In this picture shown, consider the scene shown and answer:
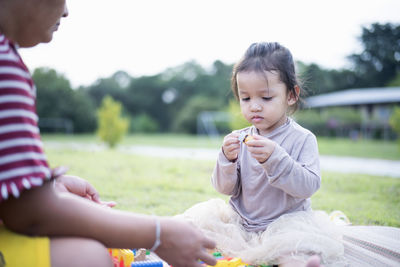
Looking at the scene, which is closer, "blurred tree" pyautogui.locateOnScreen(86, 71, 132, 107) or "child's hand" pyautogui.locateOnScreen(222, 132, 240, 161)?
"child's hand" pyautogui.locateOnScreen(222, 132, 240, 161)

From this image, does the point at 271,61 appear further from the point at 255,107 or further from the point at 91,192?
the point at 91,192

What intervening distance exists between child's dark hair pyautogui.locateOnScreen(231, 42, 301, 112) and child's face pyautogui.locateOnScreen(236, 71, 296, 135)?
1.3 inches

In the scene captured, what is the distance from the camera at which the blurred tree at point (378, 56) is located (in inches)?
1043

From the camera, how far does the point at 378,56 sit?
28.6 metres

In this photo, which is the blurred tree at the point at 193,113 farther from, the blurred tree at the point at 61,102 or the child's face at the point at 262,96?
the child's face at the point at 262,96

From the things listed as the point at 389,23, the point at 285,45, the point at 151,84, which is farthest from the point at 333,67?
the point at 285,45

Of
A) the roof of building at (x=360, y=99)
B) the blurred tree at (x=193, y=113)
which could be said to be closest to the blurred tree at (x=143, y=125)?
the blurred tree at (x=193, y=113)

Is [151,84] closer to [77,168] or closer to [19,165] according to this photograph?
[77,168]

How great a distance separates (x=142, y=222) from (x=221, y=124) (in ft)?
71.5

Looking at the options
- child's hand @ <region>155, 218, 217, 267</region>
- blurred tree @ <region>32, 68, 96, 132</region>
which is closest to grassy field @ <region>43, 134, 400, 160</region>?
blurred tree @ <region>32, 68, 96, 132</region>

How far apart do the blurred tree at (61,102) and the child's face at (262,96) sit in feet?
85.6

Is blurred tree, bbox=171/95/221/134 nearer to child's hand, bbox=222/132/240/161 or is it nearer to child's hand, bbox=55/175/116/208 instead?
child's hand, bbox=222/132/240/161

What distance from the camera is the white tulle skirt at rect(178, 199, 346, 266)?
1576mm

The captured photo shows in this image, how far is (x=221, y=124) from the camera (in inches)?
898
